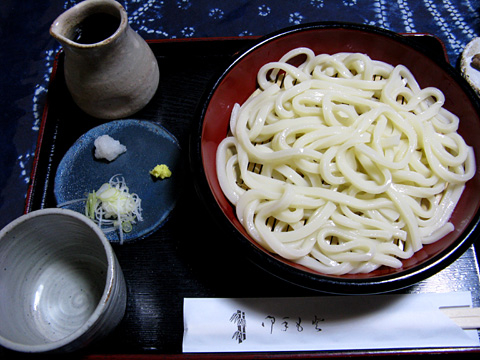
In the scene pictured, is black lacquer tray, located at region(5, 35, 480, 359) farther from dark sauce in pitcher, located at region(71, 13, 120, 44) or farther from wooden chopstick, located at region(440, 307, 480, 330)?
dark sauce in pitcher, located at region(71, 13, 120, 44)

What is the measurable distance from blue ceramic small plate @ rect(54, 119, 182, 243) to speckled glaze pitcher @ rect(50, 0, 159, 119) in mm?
115

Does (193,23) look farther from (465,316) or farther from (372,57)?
(465,316)

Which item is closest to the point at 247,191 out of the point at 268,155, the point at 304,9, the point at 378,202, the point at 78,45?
the point at 268,155

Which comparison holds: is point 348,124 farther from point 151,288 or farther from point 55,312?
point 55,312

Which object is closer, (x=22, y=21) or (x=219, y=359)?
(x=219, y=359)

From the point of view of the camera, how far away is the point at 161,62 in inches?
80.4

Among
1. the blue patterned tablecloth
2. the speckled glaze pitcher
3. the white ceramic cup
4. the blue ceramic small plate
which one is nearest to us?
the white ceramic cup

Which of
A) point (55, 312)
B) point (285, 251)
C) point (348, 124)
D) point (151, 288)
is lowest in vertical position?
point (55, 312)

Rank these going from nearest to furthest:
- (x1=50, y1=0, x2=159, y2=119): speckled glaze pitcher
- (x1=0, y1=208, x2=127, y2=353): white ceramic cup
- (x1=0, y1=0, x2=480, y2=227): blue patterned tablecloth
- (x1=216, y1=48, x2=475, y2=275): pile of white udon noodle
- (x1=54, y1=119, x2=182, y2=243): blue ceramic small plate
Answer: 1. (x1=0, y1=208, x2=127, y2=353): white ceramic cup
2. (x1=216, y1=48, x2=475, y2=275): pile of white udon noodle
3. (x1=50, y1=0, x2=159, y2=119): speckled glaze pitcher
4. (x1=54, y1=119, x2=182, y2=243): blue ceramic small plate
5. (x1=0, y1=0, x2=480, y2=227): blue patterned tablecloth

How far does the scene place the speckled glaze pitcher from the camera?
1.62 metres

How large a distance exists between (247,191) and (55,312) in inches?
35.1

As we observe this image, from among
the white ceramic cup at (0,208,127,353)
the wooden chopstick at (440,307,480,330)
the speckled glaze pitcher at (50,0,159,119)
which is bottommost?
the white ceramic cup at (0,208,127,353)

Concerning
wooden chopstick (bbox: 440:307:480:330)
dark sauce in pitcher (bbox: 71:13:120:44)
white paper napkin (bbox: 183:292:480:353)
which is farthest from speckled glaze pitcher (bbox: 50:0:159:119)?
wooden chopstick (bbox: 440:307:480:330)

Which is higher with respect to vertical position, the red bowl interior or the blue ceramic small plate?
the red bowl interior
